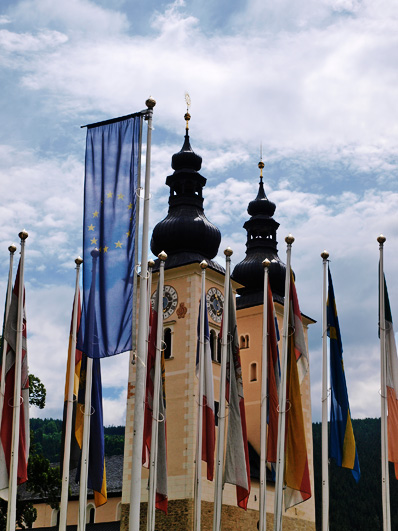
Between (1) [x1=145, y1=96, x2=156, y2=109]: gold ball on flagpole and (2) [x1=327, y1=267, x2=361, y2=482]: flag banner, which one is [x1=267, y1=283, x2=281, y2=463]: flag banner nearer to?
(2) [x1=327, y1=267, x2=361, y2=482]: flag banner

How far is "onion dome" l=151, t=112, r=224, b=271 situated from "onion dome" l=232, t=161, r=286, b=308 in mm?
6363

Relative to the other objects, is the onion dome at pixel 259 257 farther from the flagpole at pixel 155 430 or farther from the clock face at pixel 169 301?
the flagpole at pixel 155 430

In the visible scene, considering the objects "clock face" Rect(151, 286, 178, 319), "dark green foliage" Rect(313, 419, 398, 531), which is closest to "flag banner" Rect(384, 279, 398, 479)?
"clock face" Rect(151, 286, 178, 319)

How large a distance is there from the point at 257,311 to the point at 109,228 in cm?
3282

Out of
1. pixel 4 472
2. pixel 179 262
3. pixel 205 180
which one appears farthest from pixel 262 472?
pixel 205 180

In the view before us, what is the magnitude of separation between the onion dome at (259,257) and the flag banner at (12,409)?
29.1 meters

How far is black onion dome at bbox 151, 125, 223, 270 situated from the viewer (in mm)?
45562

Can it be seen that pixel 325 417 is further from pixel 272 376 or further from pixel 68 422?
pixel 68 422

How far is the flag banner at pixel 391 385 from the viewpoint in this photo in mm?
23672

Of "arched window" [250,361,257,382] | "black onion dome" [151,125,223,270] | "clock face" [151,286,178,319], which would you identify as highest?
"black onion dome" [151,125,223,270]

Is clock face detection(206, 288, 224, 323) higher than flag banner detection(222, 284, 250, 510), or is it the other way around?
clock face detection(206, 288, 224, 323)

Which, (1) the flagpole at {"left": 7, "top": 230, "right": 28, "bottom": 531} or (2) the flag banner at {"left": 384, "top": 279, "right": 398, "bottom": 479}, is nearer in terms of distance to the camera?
(1) the flagpole at {"left": 7, "top": 230, "right": 28, "bottom": 531}

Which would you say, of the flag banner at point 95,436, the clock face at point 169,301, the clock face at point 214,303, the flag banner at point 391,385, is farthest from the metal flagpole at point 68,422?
the clock face at point 214,303

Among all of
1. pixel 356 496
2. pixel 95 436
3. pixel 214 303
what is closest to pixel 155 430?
pixel 95 436
